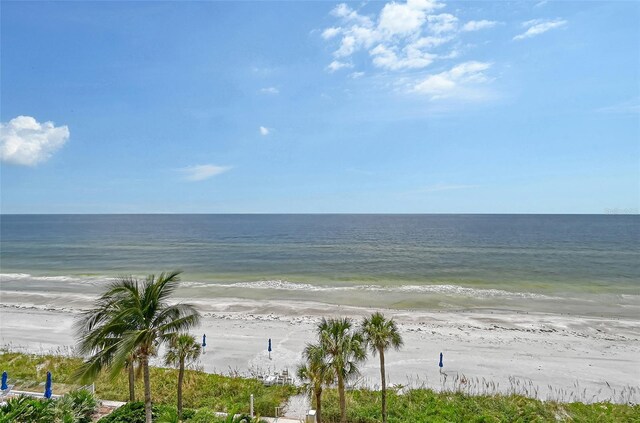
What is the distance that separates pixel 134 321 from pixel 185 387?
942cm

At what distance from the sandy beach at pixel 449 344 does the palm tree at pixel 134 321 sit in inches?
483

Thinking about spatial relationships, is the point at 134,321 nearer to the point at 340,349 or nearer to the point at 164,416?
the point at 164,416

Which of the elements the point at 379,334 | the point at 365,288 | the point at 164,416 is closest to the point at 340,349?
the point at 379,334

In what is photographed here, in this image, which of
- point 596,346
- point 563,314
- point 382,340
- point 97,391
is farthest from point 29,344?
point 563,314

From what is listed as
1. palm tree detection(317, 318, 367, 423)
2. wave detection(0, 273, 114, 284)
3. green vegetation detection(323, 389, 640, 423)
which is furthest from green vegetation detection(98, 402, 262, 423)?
wave detection(0, 273, 114, 284)

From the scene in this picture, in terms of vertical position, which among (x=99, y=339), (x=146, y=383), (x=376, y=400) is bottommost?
(x=376, y=400)

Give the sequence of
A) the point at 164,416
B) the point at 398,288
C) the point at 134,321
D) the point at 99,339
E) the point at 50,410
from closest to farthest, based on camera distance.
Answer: the point at 99,339, the point at 134,321, the point at 164,416, the point at 50,410, the point at 398,288

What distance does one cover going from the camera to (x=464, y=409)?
15.9 metres

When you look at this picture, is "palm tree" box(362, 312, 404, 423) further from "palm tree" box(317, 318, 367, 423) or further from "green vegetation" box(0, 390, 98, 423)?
"green vegetation" box(0, 390, 98, 423)

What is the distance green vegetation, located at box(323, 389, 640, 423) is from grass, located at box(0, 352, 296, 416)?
2887mm

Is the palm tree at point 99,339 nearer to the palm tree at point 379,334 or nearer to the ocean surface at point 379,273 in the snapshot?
Answer: the palm tree at point 379,334

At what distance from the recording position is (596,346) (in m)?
26.5

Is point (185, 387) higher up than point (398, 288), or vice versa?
point (398, 288)

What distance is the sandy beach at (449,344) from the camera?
20812 millimetres
